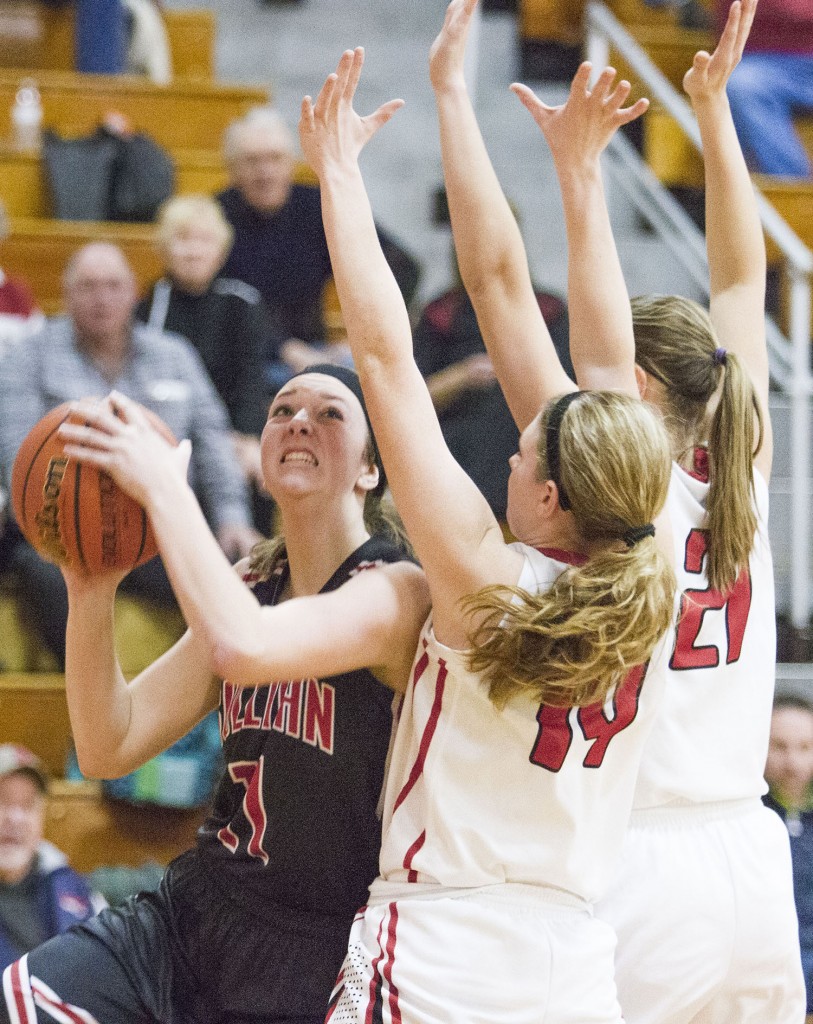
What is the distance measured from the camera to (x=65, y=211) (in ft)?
23.0

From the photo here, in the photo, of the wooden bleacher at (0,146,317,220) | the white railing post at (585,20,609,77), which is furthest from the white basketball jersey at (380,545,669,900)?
the white railing post at (585,20,609,77)

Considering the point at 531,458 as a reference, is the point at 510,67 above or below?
above

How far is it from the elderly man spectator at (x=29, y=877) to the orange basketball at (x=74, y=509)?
225 centimetres

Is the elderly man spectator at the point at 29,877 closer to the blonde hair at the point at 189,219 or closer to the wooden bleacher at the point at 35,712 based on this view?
the wooden bleacher at the point at 35,712

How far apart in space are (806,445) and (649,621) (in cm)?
324

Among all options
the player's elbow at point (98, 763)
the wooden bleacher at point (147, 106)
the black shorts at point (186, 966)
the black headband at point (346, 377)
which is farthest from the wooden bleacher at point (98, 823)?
the wooden bleacher at point (147, 106)

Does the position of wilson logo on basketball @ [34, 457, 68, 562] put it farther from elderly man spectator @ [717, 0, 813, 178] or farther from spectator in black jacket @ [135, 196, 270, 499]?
elderly man spectator @ [717, 0, 813, 178]

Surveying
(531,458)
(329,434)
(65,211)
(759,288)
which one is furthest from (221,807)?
(65,211)

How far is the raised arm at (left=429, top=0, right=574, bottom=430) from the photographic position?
278 centimetres

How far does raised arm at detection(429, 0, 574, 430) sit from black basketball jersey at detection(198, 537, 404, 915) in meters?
0.42

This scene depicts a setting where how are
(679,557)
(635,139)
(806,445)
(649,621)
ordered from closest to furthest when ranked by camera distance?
(649,621) → (679,557) → (806,445) → (635,139)

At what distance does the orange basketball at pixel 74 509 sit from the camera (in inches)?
97.7

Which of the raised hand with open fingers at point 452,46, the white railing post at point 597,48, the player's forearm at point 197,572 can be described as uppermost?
the white railing post at point 597,48

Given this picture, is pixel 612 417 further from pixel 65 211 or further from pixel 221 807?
pixel 65 211
